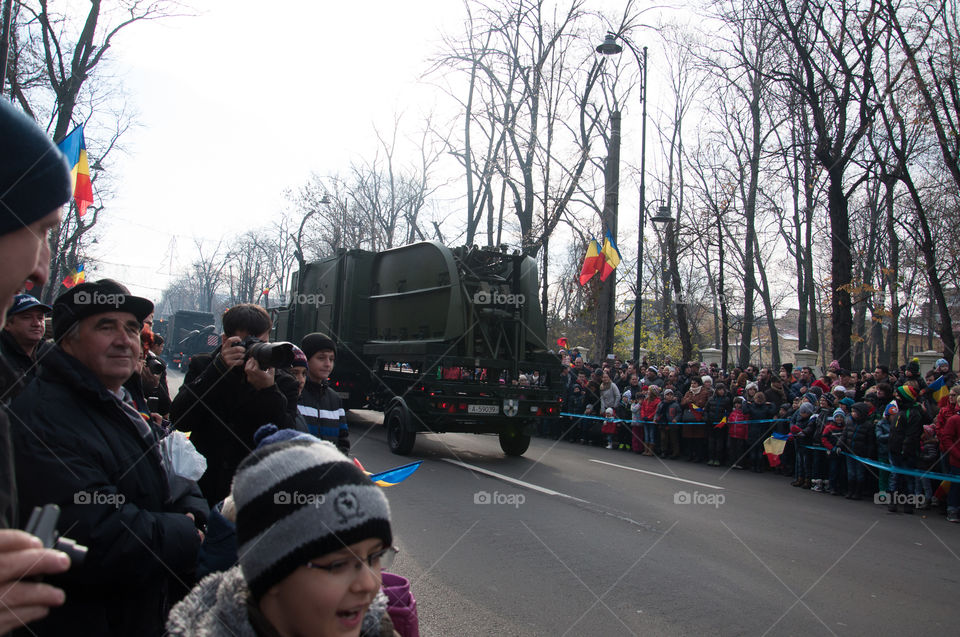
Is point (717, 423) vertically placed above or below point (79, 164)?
below

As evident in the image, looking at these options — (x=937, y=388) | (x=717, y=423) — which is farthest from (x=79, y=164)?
(x=937, y=388)

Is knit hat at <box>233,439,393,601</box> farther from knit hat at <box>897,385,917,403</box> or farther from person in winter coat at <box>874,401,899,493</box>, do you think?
knit hat at <box>897,385,917,403</box>

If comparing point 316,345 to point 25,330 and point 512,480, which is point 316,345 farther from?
point 512,480

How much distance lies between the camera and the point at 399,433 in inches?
469

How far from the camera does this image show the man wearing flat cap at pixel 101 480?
195 cm

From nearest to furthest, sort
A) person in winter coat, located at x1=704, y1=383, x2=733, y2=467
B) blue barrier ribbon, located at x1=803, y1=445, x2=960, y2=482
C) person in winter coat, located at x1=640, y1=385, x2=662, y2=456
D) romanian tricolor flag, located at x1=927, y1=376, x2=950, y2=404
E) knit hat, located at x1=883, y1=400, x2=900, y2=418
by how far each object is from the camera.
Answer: blue barrier ribbon, located at x1=803, y1=445, x2=960, y2=482 < knit hat, located at x1=883, y1=400, x2=900, y2=418 < romanian tricolor flag, located at x1=927, y1=376, x2=950, y2=404 < person in winter coat, located at x1=704, y1=383, x2=733, y2=467 < person in winter coat, located at x1=640, y1=385, x2=662, y2=456

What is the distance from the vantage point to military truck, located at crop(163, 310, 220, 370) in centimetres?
3672

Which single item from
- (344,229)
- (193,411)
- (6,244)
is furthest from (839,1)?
(344,229)

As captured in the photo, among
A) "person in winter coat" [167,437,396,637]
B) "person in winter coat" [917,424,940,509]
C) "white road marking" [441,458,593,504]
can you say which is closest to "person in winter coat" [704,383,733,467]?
"person in winter coat" [917,424,940,509]

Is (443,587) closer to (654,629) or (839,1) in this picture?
(654,629)

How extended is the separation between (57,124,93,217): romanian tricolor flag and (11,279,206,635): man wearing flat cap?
32.6 ft

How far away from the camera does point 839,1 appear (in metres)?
16.6

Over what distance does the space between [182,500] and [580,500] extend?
691 cm

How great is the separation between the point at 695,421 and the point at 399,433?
254 inches
